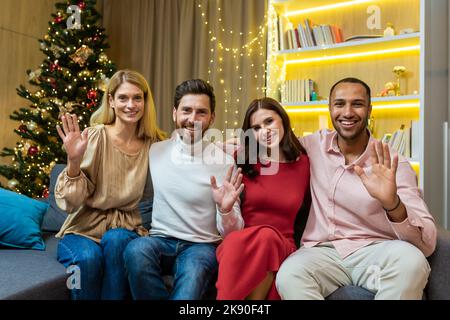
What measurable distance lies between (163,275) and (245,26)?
8.75 ft

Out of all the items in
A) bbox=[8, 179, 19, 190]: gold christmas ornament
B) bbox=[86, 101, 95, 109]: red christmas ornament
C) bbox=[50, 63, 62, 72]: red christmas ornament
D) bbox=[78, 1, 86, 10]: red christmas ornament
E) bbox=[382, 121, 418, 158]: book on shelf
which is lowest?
bbox=[8, 179, 19, 190]: gold christmas ornament

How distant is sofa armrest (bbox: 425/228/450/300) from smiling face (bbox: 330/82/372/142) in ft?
1.60

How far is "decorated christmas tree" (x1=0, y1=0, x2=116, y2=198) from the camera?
11.2 feet

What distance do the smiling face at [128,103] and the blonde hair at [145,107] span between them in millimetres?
26

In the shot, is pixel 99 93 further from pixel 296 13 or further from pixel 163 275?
pixel 163 275

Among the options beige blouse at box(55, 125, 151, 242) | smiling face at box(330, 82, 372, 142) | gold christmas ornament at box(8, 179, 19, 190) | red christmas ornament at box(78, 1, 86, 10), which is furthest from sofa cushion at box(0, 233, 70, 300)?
red christmas ornament at box(78, 1, 86, 10)

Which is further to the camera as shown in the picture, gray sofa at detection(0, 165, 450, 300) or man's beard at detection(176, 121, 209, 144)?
man's beard at detection(176, 121, 209, 144)

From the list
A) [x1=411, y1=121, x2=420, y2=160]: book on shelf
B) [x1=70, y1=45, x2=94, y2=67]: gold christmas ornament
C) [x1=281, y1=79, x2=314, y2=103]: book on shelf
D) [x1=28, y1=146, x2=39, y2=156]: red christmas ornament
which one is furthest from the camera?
[x1=70, y1=45, x2=94, y2=67]: gold christmas ornament

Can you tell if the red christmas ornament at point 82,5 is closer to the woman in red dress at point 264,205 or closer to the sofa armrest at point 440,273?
the woman in red dress at point 264,205

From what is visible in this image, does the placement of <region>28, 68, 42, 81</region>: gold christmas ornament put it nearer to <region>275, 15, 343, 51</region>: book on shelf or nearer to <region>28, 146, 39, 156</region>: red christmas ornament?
<region>28, 146, 39, 156</region>: red christmas ornament

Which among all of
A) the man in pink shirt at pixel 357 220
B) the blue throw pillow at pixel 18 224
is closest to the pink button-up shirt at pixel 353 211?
the man in pink shirt at pixel 357 220

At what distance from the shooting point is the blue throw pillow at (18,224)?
5.87 feet

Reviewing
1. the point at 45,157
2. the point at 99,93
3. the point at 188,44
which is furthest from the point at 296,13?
the point at 45,157

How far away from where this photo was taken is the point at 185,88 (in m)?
1.69
